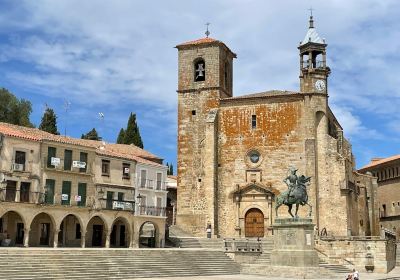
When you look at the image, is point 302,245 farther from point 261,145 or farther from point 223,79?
point 223,79

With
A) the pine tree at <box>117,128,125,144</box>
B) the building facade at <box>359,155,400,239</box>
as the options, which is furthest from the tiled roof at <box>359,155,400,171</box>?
the pine tree at <box>117,128,125,144</box>

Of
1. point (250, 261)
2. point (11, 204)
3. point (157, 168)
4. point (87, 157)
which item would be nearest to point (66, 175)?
point (87, 157)

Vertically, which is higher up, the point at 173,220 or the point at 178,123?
the point at 178,123

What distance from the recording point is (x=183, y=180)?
4603cm

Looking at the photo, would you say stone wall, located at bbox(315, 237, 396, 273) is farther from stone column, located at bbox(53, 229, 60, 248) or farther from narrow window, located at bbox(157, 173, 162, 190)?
stone column, located at bbox(53, 229, 60, 248)

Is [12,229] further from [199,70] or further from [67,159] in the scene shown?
[199,70]

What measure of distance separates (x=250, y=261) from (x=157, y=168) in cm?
1195

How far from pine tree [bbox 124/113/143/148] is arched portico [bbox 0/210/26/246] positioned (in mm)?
32772

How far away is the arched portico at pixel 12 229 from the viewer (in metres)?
33.3

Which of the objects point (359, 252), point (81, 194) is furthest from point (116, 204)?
point (359, 252)

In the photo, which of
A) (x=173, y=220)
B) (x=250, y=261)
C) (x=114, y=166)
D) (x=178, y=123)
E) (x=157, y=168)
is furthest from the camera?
(x=173, y=220)

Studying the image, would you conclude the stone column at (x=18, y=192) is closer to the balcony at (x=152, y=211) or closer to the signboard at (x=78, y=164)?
the signboard at (x=78, y=164)

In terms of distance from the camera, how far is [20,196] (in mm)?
33500

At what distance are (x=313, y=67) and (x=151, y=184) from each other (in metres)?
15.8
